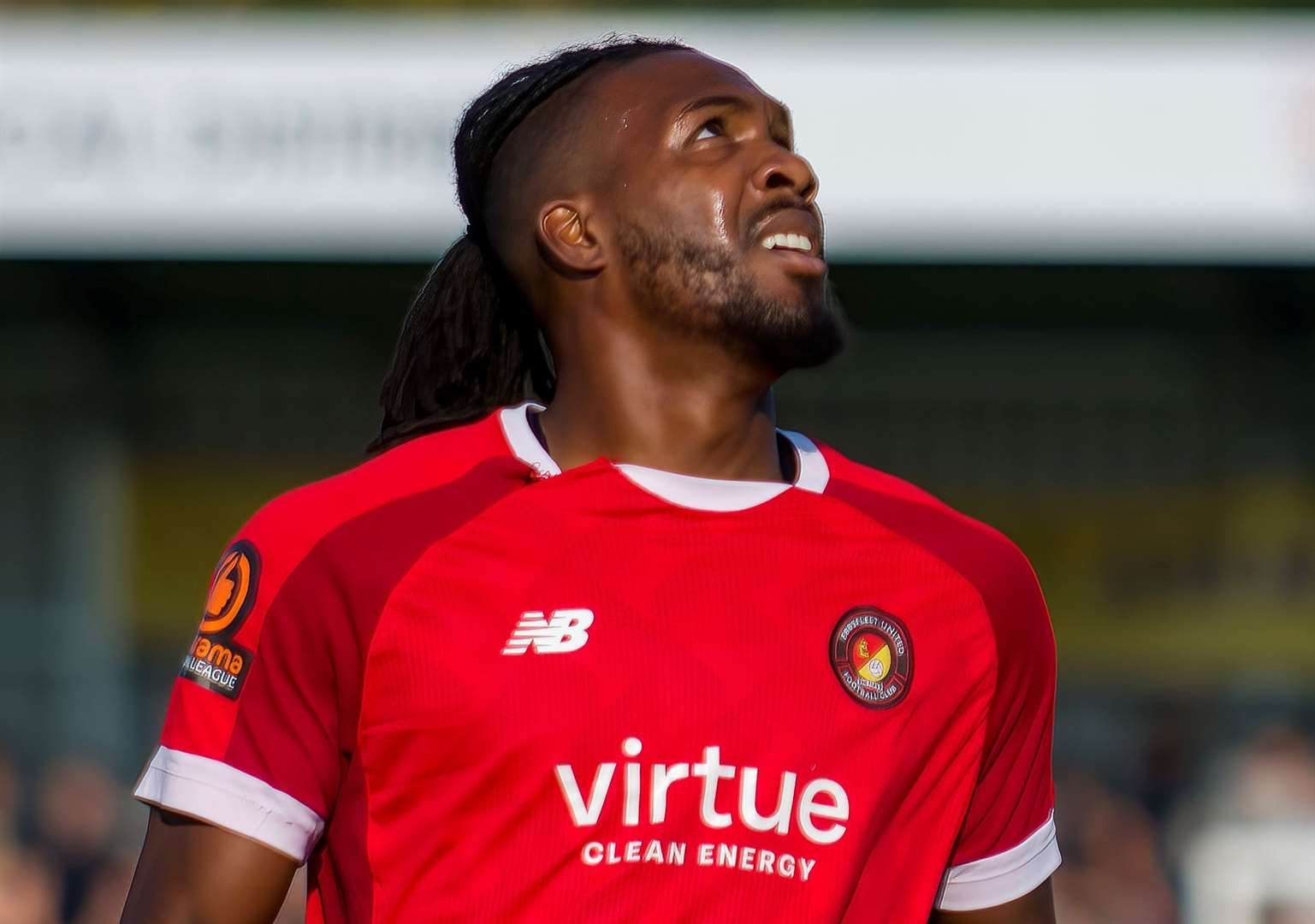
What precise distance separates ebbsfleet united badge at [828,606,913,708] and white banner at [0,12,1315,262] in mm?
5380

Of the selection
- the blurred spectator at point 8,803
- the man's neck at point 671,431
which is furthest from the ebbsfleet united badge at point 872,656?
the blurred spectator at point 8,803

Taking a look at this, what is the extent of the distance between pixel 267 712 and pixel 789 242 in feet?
2.54

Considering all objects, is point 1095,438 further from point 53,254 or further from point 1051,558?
point 53,254

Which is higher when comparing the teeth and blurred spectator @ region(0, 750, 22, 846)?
the teeth

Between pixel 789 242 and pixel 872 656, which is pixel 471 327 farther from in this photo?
pixel 872 656

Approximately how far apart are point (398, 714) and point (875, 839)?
1.69 ft

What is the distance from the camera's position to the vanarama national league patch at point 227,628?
1830 millimetres

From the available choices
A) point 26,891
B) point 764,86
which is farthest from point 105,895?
point 764,86

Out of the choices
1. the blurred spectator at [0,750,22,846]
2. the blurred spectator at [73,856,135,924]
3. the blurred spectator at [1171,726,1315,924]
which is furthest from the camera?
the blurred spectator at [0,750,22,846]

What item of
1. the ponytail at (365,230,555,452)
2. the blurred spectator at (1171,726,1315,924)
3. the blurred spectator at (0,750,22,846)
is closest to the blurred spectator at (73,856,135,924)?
the blurred spectator at (0,750,22,846)

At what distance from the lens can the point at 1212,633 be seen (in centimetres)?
825

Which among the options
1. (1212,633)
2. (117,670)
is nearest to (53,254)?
(117,670)

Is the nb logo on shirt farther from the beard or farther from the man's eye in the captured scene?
the man's eye

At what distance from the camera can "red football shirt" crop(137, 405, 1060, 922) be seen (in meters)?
1.78
